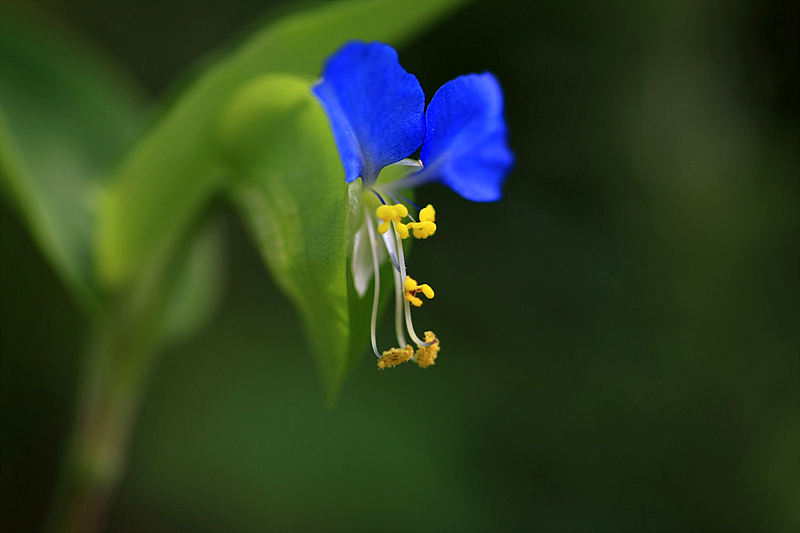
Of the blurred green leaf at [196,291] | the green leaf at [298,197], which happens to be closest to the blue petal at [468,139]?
the green leaf at [298,197]

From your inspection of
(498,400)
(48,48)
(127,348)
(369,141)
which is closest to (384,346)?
(498,400)

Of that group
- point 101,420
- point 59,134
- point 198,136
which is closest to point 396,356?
point 198,136

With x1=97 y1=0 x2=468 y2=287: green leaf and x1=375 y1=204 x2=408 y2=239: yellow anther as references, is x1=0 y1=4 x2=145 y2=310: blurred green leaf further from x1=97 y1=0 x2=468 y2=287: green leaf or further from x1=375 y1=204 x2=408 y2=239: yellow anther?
x1=375 y1=204 x2=408 y2=239: yellow anther

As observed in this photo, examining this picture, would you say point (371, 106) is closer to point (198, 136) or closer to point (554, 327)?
point (198, 136)

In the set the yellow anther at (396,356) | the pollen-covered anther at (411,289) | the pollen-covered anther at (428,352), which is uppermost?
the pollen-covered anther at (411,289)

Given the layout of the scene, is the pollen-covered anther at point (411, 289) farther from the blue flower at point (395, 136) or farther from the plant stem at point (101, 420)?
the plant stem at point (101, 420)

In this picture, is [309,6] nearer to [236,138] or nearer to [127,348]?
[236,138]
